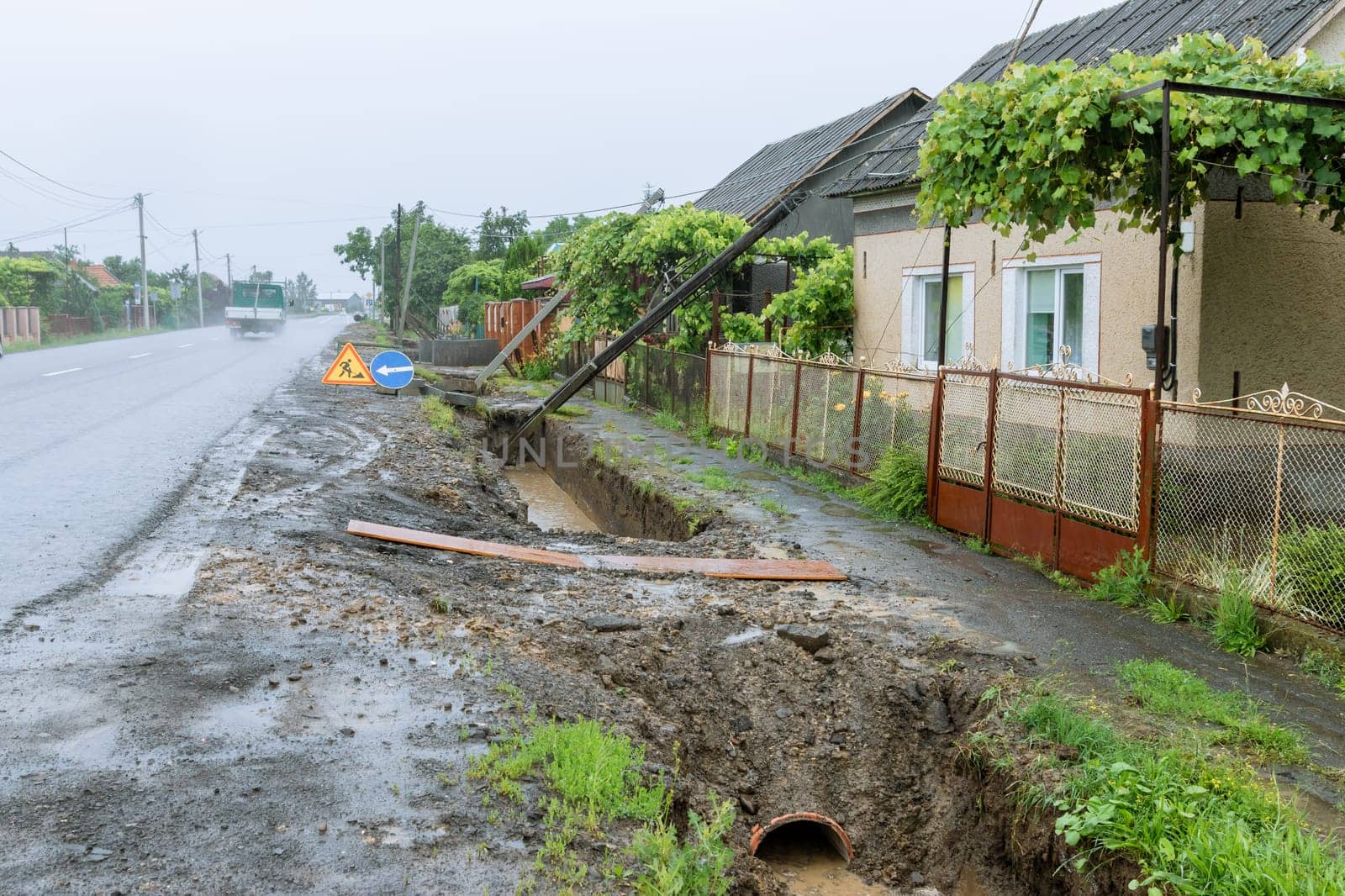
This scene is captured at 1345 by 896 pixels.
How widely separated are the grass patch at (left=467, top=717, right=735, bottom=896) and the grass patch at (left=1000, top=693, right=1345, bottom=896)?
4.88 ft

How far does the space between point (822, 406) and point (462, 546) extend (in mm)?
5861

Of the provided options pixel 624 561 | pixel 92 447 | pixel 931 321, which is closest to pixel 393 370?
pixel 92 447

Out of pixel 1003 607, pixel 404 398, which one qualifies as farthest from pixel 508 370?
pixel 1003 607

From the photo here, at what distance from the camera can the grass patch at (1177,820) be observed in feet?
12.3

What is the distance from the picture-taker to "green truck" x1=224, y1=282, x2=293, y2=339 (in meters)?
55.7

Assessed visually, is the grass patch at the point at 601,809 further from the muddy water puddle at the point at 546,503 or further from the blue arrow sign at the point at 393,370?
the blue arrow sign at the point at 393,370

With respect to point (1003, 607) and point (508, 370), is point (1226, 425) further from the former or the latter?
point (508, 370)

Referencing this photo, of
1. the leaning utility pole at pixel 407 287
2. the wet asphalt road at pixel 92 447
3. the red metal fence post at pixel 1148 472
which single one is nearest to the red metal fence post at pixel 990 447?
the red metal fence post at pixel 1148 472

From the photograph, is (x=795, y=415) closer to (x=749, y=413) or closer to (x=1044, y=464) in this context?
(x=749, y=413)

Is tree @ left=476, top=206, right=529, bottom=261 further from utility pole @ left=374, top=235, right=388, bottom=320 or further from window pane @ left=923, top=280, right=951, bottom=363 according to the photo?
window pane @ left=923, top=280, right=951, bottom=363

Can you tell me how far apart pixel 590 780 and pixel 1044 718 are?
2.37m

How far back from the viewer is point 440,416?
61.0 feet

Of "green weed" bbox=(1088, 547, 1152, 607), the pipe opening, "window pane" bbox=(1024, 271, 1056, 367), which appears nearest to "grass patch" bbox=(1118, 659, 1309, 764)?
"green weed" bbox=(1088, 547, 1152, 607)

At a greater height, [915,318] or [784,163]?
[784,163]
